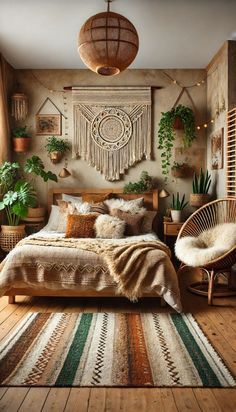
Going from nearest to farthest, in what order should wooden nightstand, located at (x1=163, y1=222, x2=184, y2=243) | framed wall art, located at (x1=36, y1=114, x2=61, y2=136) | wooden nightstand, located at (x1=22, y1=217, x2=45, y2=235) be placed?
1. wooden nightstand, located at (x1=163, y1=222, x2=184, y2=243)
2. wooden nightstand, located at (x1=22, y1=217, x2=45, y2=235)
3. framed wall art, located at (x1=36, y1=114, x2=61, y2=136)

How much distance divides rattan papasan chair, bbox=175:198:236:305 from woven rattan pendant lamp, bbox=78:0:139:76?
201 cm

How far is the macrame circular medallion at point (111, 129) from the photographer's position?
6.14 metres

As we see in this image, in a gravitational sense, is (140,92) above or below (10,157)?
above

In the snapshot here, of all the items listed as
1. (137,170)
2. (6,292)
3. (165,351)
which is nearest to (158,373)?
(165,351)

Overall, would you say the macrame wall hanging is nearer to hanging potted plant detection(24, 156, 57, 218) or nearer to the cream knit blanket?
hanging potted plant detection(24, 156, 57, 218)

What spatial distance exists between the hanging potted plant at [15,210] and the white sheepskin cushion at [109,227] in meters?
1.10

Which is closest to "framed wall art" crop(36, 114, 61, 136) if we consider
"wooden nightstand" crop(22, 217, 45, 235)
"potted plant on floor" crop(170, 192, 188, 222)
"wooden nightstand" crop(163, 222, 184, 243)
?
"wooden nightstand" crop(22, 217, 45, 235)

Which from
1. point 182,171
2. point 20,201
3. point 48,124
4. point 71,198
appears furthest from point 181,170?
point 20,201

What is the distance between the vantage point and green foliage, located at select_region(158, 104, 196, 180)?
19.2ft

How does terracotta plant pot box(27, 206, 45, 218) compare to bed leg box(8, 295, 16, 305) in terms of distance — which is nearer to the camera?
bed leg box(8, 295, 16, 305)

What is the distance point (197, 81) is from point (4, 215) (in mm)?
3460

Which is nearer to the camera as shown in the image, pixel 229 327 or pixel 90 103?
pixel 229 327

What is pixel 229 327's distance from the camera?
347 cm

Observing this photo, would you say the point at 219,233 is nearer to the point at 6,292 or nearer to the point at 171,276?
the point at 171,276
